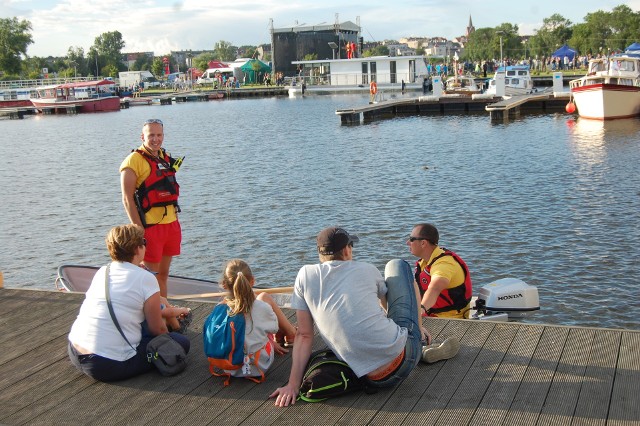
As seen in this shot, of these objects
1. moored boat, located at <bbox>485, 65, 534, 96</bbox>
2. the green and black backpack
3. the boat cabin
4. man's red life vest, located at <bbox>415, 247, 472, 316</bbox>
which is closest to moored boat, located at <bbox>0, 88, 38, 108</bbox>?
the boat cabin

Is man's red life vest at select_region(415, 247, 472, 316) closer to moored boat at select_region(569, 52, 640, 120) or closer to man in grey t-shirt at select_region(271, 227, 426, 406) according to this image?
man in grey t-shirt at select_region(271, 227, 426, 406)

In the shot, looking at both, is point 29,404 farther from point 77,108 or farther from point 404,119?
point 77,108

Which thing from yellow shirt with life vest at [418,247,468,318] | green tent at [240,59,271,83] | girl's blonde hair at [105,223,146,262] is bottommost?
yellow shirt with life vest at [418,247,468,318]

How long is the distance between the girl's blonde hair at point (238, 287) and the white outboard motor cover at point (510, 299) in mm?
3164

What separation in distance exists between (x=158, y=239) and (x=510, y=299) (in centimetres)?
375

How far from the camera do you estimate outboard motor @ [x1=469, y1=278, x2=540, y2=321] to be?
744 centimetres

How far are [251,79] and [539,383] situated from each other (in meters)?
113

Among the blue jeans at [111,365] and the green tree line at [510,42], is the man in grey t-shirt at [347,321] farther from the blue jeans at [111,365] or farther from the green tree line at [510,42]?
the green tree line at [510,42]

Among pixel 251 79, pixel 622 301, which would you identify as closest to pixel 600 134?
pixel 622 301

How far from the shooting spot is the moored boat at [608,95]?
119ft

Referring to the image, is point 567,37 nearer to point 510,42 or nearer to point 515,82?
point 510,42

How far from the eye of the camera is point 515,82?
53.4 meters

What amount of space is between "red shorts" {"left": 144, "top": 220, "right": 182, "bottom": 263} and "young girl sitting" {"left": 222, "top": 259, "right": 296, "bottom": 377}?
2.07 meters

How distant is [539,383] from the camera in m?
4.97
